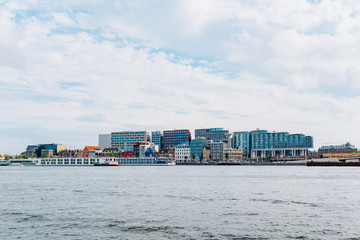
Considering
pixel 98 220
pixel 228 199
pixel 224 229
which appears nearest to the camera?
pixel 224 229

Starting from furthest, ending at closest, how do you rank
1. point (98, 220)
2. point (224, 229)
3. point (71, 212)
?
point (71, 212) → point (98, 220) → point (224, 229)

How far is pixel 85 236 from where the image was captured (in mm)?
27359

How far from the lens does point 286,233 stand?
28125mm

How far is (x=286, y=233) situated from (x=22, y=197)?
35.7 meters

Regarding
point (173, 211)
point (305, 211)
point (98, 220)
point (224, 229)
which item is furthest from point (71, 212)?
point (305, 211)

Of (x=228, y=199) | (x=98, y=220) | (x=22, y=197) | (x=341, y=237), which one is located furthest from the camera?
(x=22, y=197)

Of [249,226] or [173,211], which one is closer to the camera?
[249,226]

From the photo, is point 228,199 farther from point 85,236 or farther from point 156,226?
point 85,236

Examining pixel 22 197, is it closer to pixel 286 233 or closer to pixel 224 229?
pixel 224 229

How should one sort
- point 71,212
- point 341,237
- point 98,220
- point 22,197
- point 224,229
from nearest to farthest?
1. point 341,237
2. point 224,229
3. point 98,220
4. point 71,212
5. point 22,197

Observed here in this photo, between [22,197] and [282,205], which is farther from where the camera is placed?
[22,197]

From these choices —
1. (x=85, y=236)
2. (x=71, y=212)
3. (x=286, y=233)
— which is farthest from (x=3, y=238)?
(x=286, y=233)

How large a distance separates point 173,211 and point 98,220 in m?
7.74

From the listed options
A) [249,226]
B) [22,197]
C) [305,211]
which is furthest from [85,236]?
[22,197]
